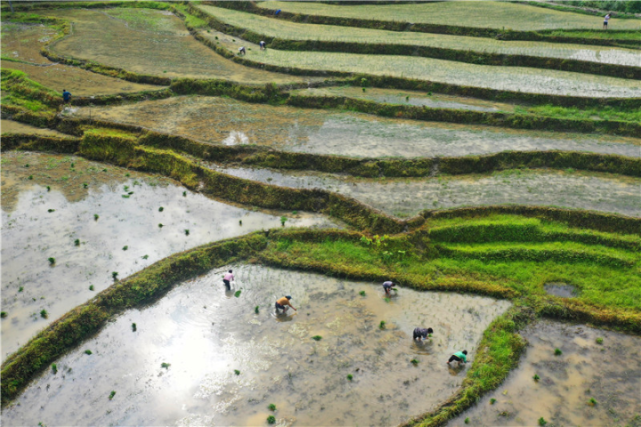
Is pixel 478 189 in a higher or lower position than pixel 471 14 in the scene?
lower

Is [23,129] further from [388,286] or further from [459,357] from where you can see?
[459,357]

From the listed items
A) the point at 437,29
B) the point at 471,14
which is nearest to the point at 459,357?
the point at 437,29

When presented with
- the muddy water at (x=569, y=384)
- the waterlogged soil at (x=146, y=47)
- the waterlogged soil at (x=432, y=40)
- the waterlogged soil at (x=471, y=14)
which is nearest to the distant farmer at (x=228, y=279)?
the muddy water at (x=569, y=384)

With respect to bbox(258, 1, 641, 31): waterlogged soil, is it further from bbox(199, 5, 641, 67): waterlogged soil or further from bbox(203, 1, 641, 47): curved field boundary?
bbox(199, 5, 641, 67): waterlogged soil

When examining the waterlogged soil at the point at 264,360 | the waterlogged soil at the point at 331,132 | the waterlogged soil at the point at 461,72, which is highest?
the waterlogged soil at the point at 461,72

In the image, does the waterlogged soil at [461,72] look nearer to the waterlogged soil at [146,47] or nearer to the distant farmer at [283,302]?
the waterlogged soil at [146,47]

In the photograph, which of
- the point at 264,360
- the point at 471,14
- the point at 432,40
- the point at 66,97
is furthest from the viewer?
the point at 471,14
